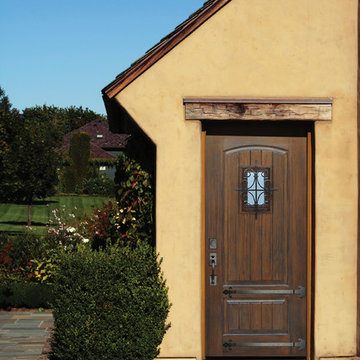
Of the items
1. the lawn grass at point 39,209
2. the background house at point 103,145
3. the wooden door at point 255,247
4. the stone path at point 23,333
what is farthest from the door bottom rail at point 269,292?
the background house at point 103,145

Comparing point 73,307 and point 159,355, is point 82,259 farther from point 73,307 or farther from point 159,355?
point 159,355

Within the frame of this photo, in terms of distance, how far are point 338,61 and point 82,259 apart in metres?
3.66

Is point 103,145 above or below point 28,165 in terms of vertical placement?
above

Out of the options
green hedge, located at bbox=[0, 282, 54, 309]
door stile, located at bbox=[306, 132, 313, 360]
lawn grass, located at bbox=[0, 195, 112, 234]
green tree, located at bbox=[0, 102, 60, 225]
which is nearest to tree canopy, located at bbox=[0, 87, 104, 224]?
green tree, located at bbox=[0, 102, 60, 225]

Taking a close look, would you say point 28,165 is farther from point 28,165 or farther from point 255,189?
point 255,189

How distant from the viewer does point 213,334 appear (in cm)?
688

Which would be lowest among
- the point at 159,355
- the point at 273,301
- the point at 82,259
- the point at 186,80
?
the point at 159,355

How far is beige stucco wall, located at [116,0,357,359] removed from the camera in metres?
6.67

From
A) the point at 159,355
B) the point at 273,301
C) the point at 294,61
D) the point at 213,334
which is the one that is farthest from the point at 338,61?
the point at 159,355

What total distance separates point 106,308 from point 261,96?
9.57 ft

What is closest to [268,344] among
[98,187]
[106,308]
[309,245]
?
[309,245]

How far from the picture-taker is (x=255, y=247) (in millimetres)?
6902

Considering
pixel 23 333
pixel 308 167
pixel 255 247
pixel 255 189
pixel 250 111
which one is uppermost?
pixel 250 111

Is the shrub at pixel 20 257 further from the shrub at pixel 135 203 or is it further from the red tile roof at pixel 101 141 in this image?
the red tile roof at pixel 101 141
